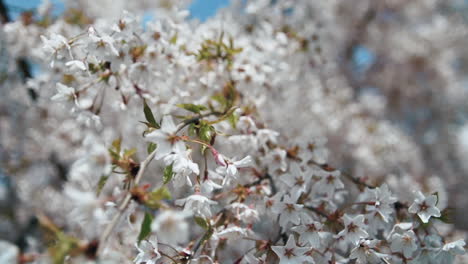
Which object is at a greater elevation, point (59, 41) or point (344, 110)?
point (344, 110)

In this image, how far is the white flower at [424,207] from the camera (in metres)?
1.37

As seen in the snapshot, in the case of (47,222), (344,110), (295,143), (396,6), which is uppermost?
(396,6)

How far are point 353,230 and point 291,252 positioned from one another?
28cm

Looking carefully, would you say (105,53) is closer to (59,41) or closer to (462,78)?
(59,41)

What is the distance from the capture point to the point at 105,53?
4.86ft

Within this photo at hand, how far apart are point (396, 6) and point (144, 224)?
8.60 meters

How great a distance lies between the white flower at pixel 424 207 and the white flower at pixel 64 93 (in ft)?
5.17

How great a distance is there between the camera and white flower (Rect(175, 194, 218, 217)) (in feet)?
3.90

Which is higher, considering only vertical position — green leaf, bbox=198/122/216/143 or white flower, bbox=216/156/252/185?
green leaf, bbox=198/122/216/143

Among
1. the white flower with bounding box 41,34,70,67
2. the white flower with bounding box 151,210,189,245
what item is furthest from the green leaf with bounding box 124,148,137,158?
the white flower with bounding box 41,34,70,67

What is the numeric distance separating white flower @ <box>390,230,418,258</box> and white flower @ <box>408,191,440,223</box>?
0.09 metres

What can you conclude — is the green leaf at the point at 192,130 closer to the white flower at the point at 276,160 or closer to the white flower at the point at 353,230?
the white flower at the point at 276,160

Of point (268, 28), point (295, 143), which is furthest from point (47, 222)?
point (268, 28)

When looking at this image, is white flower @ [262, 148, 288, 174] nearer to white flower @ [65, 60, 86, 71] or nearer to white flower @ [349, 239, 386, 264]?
white flower @ [349, 239, 386, 264]
